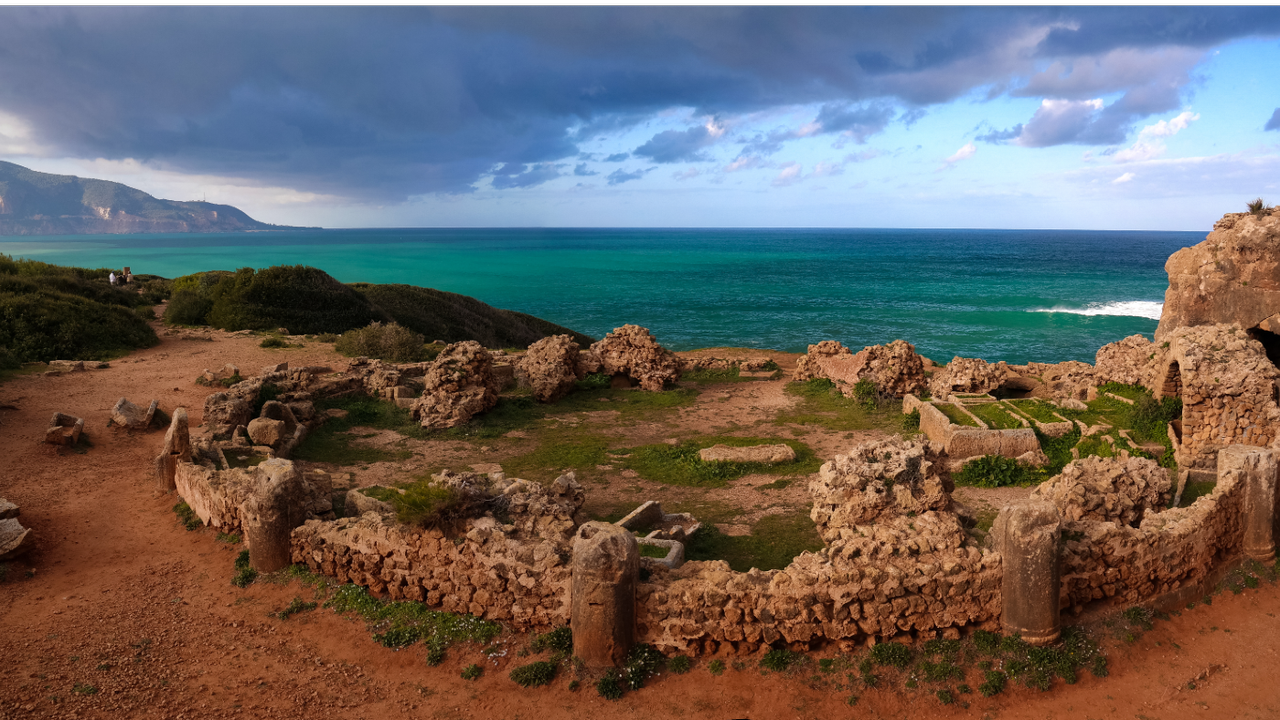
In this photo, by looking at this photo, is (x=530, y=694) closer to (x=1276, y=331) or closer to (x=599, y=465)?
(x=599, y=465)

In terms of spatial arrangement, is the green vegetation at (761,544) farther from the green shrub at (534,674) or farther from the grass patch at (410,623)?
the grass patch at (410,623)

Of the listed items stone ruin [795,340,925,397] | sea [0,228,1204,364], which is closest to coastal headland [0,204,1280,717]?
stone ruin [795,340,925,397]

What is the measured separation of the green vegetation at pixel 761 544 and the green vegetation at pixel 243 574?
5.79 meters

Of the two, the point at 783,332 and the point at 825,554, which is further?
the point at 783,332

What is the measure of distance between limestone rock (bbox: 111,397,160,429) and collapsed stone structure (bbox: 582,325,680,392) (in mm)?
10162

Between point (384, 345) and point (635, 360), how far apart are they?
971 centimetres

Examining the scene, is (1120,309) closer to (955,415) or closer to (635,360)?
(955,415)

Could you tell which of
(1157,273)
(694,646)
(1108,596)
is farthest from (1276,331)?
A: (1157,273)

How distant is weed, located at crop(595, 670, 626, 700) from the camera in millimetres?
6852

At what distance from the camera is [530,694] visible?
691 cm

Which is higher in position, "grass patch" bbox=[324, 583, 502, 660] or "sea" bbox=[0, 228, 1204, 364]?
"sea" bbox=[0, 228, 1204, 364]

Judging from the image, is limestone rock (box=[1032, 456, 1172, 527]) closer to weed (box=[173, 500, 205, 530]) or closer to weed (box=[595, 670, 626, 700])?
weed (box=[595, 670, 626, 700])

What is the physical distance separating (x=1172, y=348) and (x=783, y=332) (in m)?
34.1

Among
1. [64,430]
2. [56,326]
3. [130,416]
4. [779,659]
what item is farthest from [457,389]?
[56,326]
